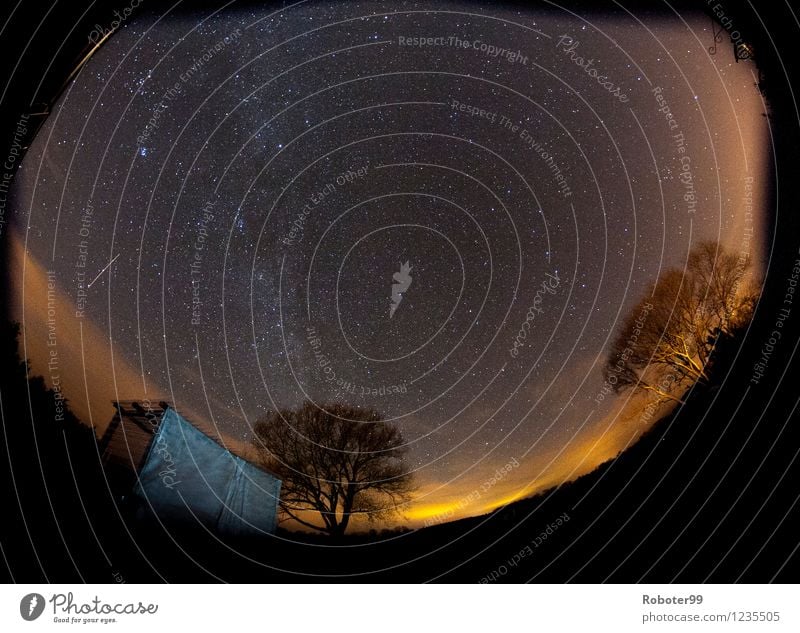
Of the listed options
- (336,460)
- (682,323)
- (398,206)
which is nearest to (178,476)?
(336,460)

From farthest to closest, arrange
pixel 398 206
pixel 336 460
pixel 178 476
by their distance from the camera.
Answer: pixel 398 206 → pixel 336 460 → pixel 178 476

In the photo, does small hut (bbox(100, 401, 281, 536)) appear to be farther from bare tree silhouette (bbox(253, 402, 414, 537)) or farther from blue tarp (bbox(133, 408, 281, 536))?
bare tree silhouette (bbox(253, 402, 414, 537))

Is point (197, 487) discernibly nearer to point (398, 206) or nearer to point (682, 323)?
point (398, 206)

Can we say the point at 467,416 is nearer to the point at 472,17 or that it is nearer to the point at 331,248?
the point at 331,248

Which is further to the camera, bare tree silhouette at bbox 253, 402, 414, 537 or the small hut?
bare tree silhouette at bbox 253, 402, 414, 537

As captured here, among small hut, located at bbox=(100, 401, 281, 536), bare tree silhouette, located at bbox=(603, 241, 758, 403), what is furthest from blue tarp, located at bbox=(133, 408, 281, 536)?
bare tree silhouette, located at bbox=(603, 241, 758, 403)

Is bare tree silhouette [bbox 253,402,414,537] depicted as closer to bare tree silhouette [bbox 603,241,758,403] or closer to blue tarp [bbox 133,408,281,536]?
blue tarp [bbox 133,408,281,536]

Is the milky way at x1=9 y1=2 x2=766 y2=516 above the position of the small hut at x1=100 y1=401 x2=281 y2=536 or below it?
above

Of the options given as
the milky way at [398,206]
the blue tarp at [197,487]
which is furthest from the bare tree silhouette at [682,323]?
the blue tarp at [197,487]
